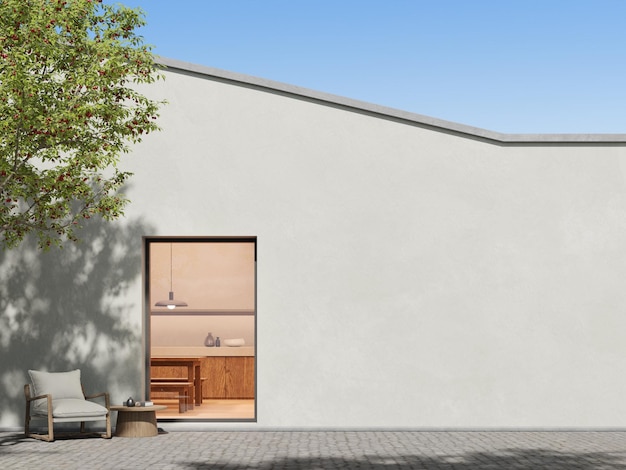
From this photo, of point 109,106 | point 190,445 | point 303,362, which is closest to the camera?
point 109,106

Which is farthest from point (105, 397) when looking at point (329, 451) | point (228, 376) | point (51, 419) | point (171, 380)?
point (228, 376)

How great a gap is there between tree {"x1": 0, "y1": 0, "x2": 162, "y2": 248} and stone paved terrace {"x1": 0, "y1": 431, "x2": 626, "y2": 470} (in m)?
2.62

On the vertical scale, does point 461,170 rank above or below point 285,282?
above

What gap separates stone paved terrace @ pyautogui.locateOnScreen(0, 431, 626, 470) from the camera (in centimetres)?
917

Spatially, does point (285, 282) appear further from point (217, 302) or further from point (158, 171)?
point (217, 302)

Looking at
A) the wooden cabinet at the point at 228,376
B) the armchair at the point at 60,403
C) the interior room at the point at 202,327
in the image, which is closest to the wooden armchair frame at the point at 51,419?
the armchair at the point at 60,403

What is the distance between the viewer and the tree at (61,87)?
30.8ft

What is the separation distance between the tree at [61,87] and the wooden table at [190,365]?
3884 millimetres

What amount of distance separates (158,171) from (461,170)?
3894mm

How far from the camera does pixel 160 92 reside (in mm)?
12562

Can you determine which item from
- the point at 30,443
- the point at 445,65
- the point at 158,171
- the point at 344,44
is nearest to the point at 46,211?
the point at 158,171

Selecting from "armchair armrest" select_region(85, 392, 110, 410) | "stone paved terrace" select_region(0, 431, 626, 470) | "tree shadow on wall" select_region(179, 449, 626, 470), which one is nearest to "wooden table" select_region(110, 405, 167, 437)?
"armchair armrest" select_region(85, 392, 110, 410)

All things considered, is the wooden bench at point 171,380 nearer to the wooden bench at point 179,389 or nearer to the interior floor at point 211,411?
the wooden bench at point 179,389

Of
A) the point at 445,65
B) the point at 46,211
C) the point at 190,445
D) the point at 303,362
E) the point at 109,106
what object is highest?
the point at 445,65
